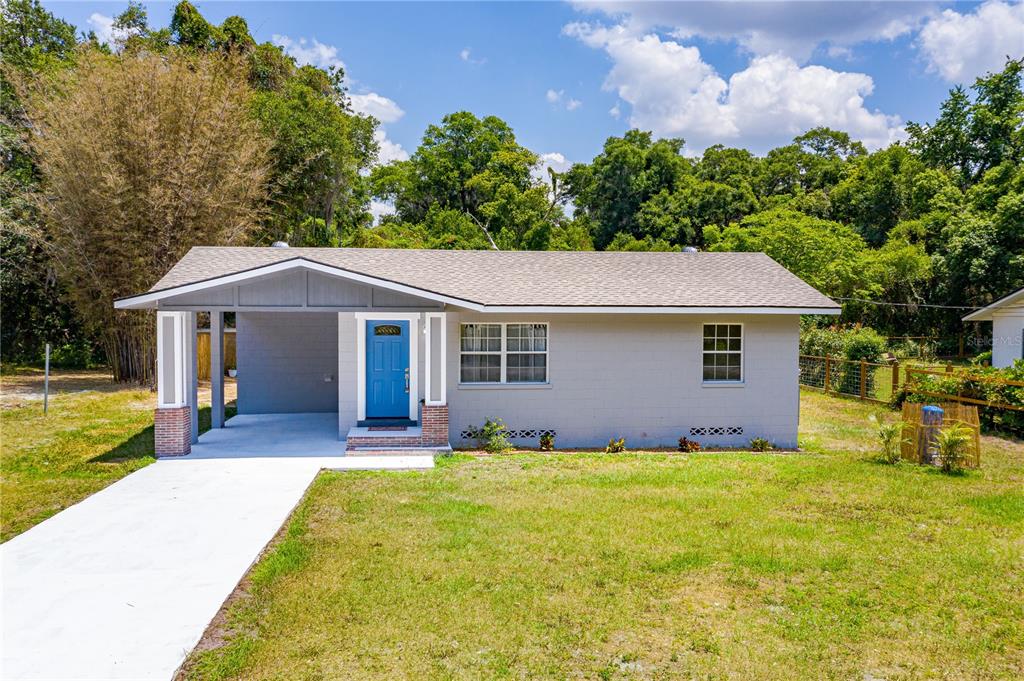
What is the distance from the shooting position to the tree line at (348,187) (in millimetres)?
19547

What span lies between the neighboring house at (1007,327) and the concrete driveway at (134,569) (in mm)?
19579

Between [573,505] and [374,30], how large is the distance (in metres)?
14.8

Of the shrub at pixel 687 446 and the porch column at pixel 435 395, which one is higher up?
the porch column at pixel 435 395

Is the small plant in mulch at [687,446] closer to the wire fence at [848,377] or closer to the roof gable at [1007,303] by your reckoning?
the wire fence at [848,377]

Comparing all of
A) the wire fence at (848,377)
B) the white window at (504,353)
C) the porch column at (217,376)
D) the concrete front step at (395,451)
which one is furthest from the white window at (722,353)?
the porch column at (217,376)

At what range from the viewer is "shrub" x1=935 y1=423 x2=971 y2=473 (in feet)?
34.4

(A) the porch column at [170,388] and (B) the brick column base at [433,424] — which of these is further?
(B) the brick column base at [433,424]

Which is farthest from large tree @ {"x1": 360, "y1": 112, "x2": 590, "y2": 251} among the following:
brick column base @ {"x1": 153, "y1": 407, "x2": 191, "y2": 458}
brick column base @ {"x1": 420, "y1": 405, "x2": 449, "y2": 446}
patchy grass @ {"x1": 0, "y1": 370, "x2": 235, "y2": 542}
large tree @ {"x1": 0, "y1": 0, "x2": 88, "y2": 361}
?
brick column base @ {"x1": 153, "y1": 407, "x2": 191, "y2": 458}

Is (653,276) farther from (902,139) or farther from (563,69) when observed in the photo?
(902,139)

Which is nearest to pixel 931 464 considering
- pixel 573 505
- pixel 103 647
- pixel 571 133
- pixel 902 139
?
pixel 573 505

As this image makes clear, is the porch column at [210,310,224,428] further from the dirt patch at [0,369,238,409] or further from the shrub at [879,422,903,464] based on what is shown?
the shrub at [879,422,903,464]

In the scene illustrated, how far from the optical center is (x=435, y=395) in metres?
11.8

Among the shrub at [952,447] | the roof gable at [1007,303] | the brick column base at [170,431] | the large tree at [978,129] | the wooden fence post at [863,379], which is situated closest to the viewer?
the shrub at [952,447]

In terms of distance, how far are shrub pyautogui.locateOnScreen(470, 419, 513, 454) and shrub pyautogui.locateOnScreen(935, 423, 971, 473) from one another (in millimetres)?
6987
